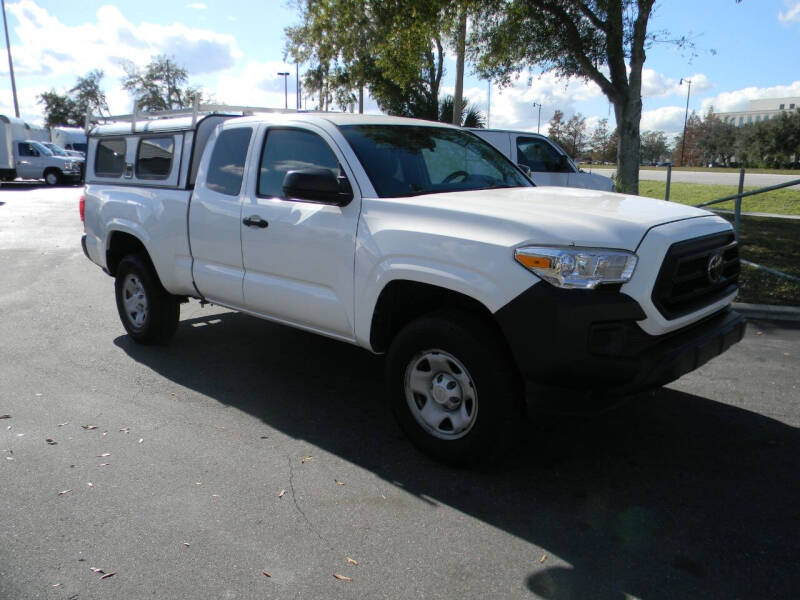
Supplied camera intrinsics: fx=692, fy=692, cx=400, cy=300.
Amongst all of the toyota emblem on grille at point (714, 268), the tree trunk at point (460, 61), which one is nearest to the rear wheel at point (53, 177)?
the tree trunk at point (460, 61)

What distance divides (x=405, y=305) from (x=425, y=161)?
1.08 m

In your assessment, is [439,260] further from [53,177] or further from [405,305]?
[53,177]

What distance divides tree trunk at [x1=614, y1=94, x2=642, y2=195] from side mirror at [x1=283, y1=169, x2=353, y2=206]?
1013 cm

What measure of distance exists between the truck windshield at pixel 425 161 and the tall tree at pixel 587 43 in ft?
27.6

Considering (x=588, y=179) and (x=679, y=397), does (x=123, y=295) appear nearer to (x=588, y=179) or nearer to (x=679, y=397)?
(x=679, y=397)

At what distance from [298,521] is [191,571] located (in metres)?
0.57

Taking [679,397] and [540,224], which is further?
[679,397]

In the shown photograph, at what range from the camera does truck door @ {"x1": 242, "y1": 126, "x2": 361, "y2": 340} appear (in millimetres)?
4254

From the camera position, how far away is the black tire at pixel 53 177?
101ft

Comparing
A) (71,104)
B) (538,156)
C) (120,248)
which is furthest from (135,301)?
(71,104)

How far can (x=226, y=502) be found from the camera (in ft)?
11.6

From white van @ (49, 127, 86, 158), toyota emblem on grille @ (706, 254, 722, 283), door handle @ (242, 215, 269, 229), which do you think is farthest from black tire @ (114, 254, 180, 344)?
white van @ (49, 127, 86, 158)

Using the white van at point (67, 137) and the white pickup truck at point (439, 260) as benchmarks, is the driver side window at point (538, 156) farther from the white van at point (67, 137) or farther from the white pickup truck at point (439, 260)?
the white van at point (67, 137)

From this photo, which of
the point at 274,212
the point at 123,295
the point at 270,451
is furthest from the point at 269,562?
the point at 123,295
